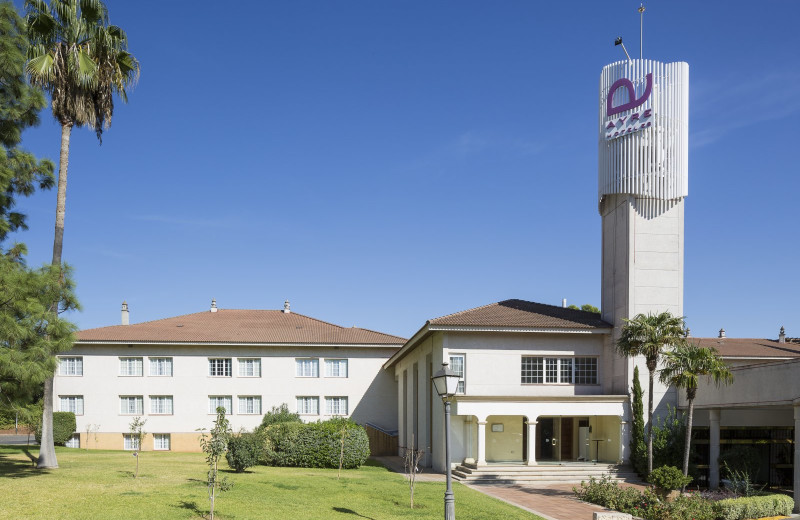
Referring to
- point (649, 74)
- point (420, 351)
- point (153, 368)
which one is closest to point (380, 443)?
point (420, 351)

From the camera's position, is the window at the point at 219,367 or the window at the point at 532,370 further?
the window at the point at 219,367

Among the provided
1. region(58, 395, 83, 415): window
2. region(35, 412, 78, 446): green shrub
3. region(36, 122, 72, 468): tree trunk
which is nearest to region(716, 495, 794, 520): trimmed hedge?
region(36, 122, 72, 468): tree trunk

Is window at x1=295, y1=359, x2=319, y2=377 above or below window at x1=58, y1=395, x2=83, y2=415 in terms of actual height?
above

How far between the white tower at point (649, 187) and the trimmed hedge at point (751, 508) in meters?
9.98

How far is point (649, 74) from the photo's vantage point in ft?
100

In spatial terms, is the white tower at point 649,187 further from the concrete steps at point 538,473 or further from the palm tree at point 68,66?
the palm tree at point 68,66

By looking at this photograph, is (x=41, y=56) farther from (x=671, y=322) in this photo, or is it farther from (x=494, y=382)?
(x=671, y=322)

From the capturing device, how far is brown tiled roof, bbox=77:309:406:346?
4253cm

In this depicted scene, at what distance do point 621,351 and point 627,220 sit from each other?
20.2ft

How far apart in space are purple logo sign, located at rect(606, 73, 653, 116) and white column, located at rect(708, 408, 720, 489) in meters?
13.0

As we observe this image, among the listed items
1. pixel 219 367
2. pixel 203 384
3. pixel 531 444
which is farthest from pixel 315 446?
pixel 203 384

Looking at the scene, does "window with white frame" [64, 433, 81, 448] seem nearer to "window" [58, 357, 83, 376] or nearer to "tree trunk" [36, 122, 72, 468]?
"window" [58, 357, 83, 376]

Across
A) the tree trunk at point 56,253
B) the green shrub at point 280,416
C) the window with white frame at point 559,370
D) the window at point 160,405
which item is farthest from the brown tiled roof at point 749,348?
the window at point 160,405

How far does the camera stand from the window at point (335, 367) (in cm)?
4438
